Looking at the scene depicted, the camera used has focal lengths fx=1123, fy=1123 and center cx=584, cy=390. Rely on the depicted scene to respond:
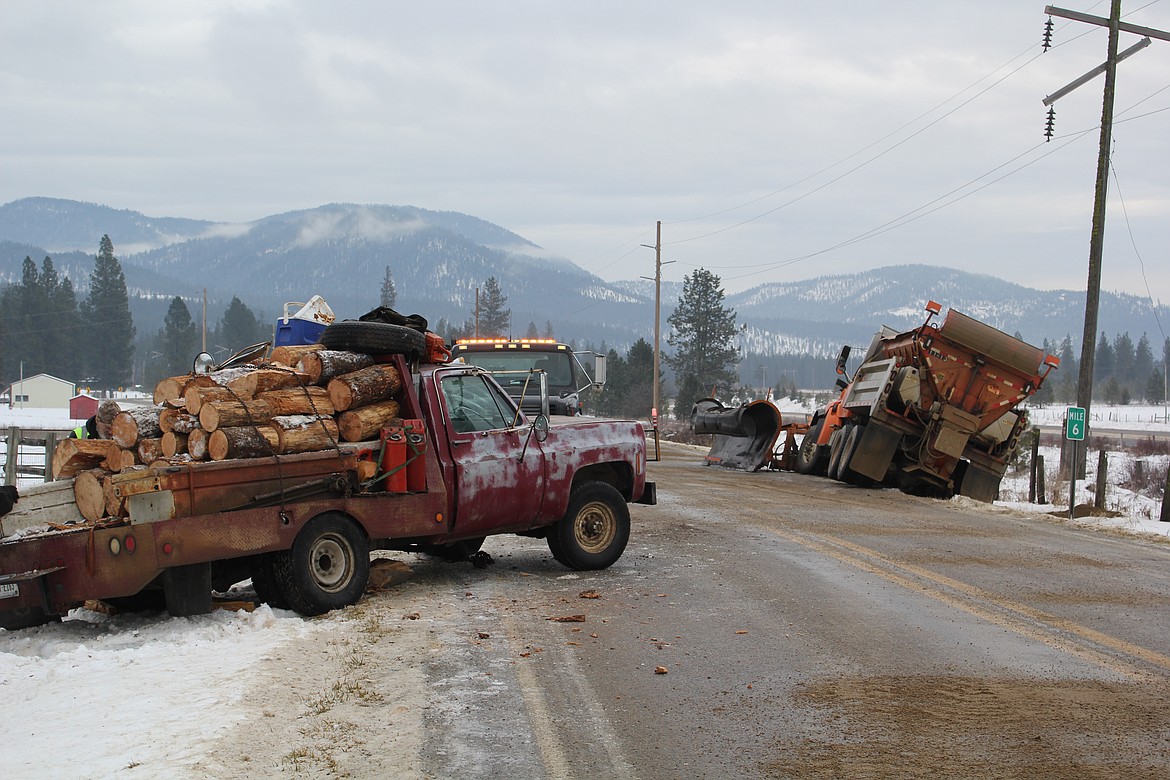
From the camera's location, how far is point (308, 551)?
8453mm

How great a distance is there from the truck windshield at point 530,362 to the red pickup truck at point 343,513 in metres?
6.88

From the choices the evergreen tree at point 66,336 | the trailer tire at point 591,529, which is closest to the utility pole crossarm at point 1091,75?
the trailer tire at point 591,529

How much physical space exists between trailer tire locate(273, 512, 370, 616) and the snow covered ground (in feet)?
0.50

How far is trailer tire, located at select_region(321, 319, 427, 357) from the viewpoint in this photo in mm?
9219

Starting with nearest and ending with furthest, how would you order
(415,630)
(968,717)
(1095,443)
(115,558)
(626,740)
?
(626,740) < (968,717) < (115,558) < (415,630) < (1095,443)

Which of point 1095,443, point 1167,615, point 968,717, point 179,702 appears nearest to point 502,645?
point 179,702

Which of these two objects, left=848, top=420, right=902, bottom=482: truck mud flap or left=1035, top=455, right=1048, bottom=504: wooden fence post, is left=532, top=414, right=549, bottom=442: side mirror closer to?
left=848, top=420, right=902, bottom=482: truck mud flap

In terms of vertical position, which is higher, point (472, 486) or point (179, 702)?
point (472, 486)

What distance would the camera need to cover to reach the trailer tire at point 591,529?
10719mm

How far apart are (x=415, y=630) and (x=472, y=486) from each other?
71.7 inches

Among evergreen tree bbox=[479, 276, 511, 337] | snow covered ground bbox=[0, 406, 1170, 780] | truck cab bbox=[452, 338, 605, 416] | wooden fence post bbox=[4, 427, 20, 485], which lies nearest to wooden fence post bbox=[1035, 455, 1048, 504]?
truck cab bbox=[452, 338, 605, 416]

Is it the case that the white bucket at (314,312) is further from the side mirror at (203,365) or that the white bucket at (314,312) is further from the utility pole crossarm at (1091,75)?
the utility pole crossarm at (1091,75)

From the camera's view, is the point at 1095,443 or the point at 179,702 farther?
the point at 1095,443

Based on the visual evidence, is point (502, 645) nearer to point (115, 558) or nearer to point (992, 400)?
point (115, 558)
